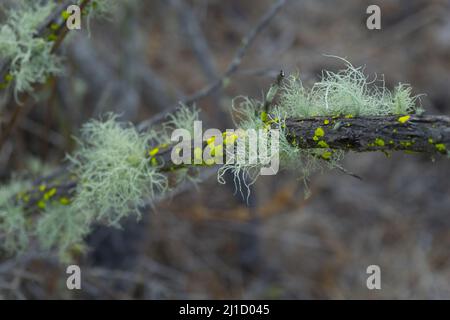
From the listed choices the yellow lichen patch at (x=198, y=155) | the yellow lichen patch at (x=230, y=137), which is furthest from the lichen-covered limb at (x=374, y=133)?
the yellow lichen patch at (x=198, y=155)

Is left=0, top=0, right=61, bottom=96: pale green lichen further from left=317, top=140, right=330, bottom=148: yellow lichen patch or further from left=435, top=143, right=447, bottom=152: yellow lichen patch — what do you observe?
left=435, top=143, right=447, bottom=152: yellow lichen patch

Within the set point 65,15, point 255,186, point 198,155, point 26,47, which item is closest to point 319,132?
point 198,155

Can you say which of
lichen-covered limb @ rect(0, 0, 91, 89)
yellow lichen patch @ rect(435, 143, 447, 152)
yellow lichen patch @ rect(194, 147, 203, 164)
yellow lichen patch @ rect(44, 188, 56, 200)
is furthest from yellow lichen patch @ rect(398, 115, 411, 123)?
yellow lichen patch @ rect(44, 188, 56, 200)

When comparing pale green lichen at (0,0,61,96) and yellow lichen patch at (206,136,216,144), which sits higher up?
pale green lichen at (0,0,61,96)

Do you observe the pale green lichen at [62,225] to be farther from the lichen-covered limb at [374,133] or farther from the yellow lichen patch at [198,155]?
the lichen-covered limb at [374,133]

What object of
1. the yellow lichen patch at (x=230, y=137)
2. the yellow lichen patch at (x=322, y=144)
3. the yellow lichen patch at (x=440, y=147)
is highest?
the yellow lichen patch at (x=230, y=137)

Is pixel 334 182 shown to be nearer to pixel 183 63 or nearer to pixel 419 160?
pixel 419 160
